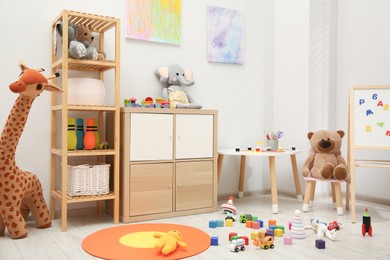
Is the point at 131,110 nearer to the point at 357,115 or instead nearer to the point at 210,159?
the point at 210,159

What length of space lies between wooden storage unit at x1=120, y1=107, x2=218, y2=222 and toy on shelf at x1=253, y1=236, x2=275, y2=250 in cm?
84

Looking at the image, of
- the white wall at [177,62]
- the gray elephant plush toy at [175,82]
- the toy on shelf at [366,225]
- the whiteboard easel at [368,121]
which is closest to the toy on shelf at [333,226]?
the toy on shelf at [366,225]

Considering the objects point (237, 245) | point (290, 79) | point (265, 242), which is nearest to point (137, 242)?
point (237, 245)

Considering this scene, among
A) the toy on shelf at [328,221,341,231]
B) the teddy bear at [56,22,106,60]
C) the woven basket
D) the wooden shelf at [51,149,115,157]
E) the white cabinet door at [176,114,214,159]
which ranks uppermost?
the teddy bear at [56,22,106,60]

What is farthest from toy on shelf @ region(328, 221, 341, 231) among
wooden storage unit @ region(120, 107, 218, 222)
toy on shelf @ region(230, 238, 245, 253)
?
wooden storage unit @ region(120, 107, 218, 222)

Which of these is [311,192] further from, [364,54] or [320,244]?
[364,54]

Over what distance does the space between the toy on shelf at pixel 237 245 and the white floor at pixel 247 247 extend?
23mm

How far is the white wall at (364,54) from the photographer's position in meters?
3.37

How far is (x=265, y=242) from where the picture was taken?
6.97 feet

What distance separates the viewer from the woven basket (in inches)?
101

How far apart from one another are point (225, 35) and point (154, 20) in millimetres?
744

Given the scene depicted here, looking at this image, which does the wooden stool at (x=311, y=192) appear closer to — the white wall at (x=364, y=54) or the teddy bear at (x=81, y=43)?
the white wall at (x=364, y=54)

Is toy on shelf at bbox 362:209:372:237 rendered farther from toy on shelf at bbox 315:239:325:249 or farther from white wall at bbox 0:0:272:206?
white wall at bbox 0:0:272:206

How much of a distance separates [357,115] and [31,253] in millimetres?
2290
